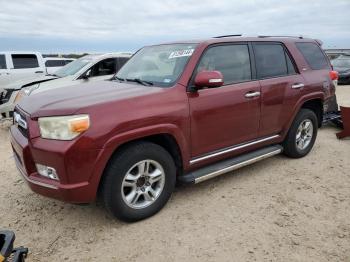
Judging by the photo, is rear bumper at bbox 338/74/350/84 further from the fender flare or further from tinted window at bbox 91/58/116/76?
the fender flare

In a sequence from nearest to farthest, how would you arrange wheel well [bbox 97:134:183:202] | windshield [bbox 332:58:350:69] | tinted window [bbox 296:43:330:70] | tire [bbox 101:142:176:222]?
tire [bbox 101:142:176:222] → wheel well [bbox 97:134:183:202] → tinted window [bbox 296:43:330:70] → windshield [bbox 332:58:350:69]

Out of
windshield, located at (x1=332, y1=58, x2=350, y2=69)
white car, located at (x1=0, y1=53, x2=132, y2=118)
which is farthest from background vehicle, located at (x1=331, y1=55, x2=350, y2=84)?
white car, located at (x1=0, y1=53, x2=132, y2=118)

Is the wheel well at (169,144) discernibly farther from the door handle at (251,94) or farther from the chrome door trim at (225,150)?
the door handle at (251,94)

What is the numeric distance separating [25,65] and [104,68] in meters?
5.99

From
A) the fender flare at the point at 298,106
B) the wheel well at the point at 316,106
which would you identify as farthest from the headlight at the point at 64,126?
the wheel well at the point at 316,106

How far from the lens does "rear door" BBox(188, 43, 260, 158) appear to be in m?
3.92

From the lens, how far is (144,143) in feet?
11.6

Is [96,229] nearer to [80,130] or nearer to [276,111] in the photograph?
[80,130]

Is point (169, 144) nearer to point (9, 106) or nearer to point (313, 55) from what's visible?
point (313, 55)

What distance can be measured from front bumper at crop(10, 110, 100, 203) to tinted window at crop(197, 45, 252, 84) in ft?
5.58

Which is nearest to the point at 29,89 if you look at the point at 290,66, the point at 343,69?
the point at 290,66

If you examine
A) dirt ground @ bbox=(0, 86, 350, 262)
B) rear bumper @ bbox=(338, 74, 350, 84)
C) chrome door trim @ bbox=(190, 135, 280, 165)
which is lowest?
rear bumper @ bbox=(338, 74, 350, 84)

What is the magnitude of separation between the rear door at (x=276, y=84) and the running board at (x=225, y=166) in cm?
23

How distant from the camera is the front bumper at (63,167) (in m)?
3.04
